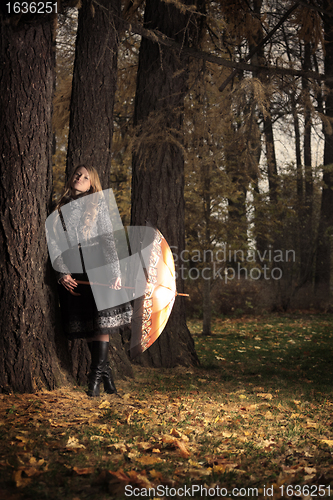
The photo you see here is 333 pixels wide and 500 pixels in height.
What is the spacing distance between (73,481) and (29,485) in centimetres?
24

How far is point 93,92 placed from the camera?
15.5 ft

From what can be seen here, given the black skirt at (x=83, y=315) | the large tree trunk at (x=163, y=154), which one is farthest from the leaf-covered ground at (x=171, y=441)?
the large tree trunk at (x=163, y=154)

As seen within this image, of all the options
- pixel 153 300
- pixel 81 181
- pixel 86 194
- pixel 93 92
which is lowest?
pixel 153 300

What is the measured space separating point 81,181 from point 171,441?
2482 mm

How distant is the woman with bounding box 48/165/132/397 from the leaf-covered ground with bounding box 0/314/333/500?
0.47 meters

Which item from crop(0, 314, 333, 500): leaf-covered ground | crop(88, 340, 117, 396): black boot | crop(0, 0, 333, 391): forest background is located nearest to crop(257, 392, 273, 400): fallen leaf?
crop(0, 314, 333, 500): leaf-covered ground

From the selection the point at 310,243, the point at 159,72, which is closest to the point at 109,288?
the point at 159,72

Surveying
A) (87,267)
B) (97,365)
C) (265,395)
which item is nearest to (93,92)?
(87,267)

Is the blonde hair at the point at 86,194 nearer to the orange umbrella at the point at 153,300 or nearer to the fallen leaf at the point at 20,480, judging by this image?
the orange umbrella at the point at 153,300

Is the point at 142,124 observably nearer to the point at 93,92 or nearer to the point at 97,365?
the point at 93,92

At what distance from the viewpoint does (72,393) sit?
4.04 meters

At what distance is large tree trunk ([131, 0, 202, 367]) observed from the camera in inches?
238

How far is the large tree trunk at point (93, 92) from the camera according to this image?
4.70 meters

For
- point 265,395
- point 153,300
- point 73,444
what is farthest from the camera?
point 265,395
